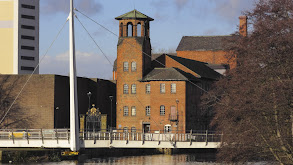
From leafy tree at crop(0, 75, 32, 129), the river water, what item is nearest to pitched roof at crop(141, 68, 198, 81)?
the river water

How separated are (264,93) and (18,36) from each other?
115796mm

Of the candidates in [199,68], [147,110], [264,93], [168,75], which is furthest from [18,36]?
[264,93]

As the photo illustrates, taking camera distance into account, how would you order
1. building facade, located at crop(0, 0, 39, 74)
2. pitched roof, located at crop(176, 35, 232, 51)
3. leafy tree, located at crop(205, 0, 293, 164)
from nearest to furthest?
leafy tree, located at crop(205, 0, 293, 164)
pitched roof, located at crop(176, 35, 232, 51)
building facade, located at crop(0, 0, 39, 74)

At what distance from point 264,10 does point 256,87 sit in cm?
493

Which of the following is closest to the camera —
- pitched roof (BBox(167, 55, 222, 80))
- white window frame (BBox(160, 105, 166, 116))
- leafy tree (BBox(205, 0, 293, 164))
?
leafy tree (BBox(205, 0, 293, 164))

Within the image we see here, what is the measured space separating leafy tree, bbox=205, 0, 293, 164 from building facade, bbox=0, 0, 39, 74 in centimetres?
10714

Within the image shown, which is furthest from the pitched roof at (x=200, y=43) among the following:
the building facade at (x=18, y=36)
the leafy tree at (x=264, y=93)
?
the leafy tree at (x=264, y=93)

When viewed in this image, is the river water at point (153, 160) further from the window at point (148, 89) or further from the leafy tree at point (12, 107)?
the leafy tree at point (12, 107)

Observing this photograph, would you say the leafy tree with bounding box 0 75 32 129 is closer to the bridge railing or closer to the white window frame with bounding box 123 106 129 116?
the white window frame with bounding box 123 106 129 116

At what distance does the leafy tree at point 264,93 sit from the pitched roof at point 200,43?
77.4m

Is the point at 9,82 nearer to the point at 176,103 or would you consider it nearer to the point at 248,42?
the point at 176,103

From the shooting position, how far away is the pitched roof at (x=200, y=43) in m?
119

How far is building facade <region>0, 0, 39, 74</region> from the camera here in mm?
144625

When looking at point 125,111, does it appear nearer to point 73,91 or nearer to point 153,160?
point 153,160
